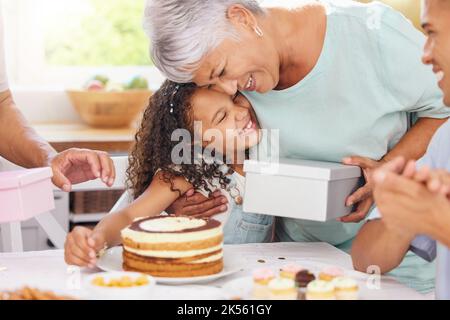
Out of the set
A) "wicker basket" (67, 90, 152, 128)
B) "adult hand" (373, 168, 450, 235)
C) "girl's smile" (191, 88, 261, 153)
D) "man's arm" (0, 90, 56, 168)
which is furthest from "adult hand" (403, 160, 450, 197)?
"wicker basket" (67, 90, 152, 128)

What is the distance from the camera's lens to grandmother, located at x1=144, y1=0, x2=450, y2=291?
A: 5.79ft

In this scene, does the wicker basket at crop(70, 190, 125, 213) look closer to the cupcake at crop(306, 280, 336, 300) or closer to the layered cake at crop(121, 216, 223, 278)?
the layered cake at crop(121, 216, 223, 278)

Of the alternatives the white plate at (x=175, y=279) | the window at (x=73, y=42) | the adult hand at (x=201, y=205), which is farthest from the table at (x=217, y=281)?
the window at (x=73, y=42)

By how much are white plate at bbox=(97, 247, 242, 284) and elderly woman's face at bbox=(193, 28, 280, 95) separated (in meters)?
0.39

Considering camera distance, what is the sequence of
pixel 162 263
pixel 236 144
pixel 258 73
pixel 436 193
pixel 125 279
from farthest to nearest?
pixel 236 144 < pixel 258 73 < pixel 162 263 < pixel 125 279 < pixel 436 193

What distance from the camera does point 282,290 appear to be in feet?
4.18

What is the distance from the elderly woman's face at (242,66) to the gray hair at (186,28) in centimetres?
2

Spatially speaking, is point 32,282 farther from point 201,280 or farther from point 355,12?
point 355,12

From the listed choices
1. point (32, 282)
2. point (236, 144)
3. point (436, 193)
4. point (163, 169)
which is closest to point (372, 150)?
point (236, 144)

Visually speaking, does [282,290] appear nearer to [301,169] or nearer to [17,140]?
[301,169]

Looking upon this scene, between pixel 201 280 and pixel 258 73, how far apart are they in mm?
560

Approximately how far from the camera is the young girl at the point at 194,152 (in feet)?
6.37

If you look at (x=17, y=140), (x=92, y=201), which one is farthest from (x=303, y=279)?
(x=92, y=201)
